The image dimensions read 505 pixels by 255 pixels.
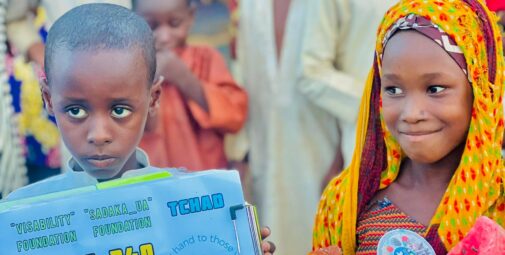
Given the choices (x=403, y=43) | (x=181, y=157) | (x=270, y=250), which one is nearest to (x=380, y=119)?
(x=403, y=43)

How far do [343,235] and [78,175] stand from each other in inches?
29.2

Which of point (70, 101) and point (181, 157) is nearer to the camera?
point (70, 101)

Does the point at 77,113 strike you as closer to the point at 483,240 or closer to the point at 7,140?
the point at 483,240

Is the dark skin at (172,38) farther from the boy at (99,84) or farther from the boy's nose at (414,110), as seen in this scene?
the boy's nose at (414,110)

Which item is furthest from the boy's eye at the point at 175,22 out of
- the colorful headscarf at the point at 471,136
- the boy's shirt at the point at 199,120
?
the colorful headscarf at the point at 471,136

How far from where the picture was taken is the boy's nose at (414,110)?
251cm

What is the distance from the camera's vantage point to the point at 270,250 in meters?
2.47

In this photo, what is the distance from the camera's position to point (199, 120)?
4.11m

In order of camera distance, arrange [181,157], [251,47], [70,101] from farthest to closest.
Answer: [251,47] < [181,157] < [70,101]

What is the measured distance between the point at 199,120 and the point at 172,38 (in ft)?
1.18

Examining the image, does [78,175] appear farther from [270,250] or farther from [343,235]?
[343,235]

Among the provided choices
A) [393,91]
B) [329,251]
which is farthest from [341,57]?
[329,251]

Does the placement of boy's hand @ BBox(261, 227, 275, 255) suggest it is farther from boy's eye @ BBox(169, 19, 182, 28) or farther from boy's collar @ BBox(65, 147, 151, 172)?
boy's eye @ BBox(169, 19, 182, 28)

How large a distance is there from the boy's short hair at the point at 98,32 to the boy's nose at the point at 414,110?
26.4 inches
